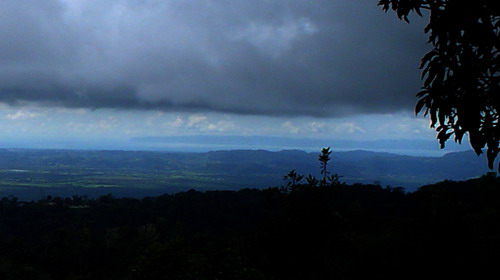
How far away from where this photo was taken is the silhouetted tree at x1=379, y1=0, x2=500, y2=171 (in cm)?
512

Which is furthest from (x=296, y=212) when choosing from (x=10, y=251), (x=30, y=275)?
(x=10, y=251)

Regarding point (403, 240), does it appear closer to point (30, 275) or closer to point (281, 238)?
point (281, 238)

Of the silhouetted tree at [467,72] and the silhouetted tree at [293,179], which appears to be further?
the silhouetted tree at [293,179]

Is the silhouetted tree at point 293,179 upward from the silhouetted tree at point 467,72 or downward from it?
downward

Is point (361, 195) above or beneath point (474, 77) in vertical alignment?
beneath

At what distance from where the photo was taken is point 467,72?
526 centimetres

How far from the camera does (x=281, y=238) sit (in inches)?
477

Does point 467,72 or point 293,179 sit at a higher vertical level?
point 467,72

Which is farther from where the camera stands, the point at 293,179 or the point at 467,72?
the point at 293,179

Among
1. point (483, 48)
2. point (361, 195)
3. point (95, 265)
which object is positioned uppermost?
point (483, 48)

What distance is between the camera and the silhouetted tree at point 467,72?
16.8 ft

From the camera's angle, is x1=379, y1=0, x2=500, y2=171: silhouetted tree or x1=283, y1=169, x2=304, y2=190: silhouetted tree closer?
x1=379, y1=0, x2=500, y2=171: silhouetted tree

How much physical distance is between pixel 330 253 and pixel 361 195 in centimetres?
9109

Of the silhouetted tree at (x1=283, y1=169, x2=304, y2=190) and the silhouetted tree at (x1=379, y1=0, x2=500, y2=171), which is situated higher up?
the silhouetted tree at (x1=379, y1=0, x2=500, y2=171)
